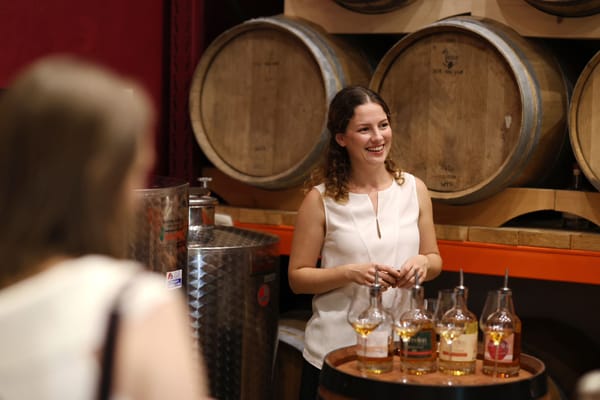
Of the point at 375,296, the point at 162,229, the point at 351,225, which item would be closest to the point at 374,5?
the point at 351,225

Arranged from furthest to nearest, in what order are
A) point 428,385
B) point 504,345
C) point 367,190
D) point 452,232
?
point 452,232, point 367,190, point 504,345, point 428,385

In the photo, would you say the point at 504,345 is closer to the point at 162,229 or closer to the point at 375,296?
the point at 375,296

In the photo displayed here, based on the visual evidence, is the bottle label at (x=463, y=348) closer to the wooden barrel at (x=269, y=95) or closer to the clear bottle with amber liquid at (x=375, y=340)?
the clear bottle with amber liquid at (x=375, y=340)

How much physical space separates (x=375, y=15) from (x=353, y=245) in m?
1.32

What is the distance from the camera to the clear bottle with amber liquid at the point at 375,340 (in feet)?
9.21

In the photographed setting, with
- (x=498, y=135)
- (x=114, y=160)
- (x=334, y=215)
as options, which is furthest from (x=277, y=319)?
(x=114, y=160)

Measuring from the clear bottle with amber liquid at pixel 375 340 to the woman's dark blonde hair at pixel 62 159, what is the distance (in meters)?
1.62

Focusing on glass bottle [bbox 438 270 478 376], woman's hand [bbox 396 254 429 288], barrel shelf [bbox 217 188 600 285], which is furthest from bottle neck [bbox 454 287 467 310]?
barrel shelf [bbox 217 188 600 285]

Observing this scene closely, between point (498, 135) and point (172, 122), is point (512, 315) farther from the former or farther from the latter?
point (172, 122)

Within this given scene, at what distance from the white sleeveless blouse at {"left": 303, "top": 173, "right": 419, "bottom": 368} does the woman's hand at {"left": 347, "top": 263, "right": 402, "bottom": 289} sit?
10cm

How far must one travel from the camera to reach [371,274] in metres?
3.23

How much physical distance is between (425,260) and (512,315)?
1.82 ft

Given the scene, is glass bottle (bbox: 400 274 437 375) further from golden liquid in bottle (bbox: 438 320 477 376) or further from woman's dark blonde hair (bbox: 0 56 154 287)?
woman's dark blonde hair (bbox: 0 56 154 287)

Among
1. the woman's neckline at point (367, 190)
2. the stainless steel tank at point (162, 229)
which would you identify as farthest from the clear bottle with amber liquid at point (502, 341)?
the stainless steel tank at point (162, 229)
